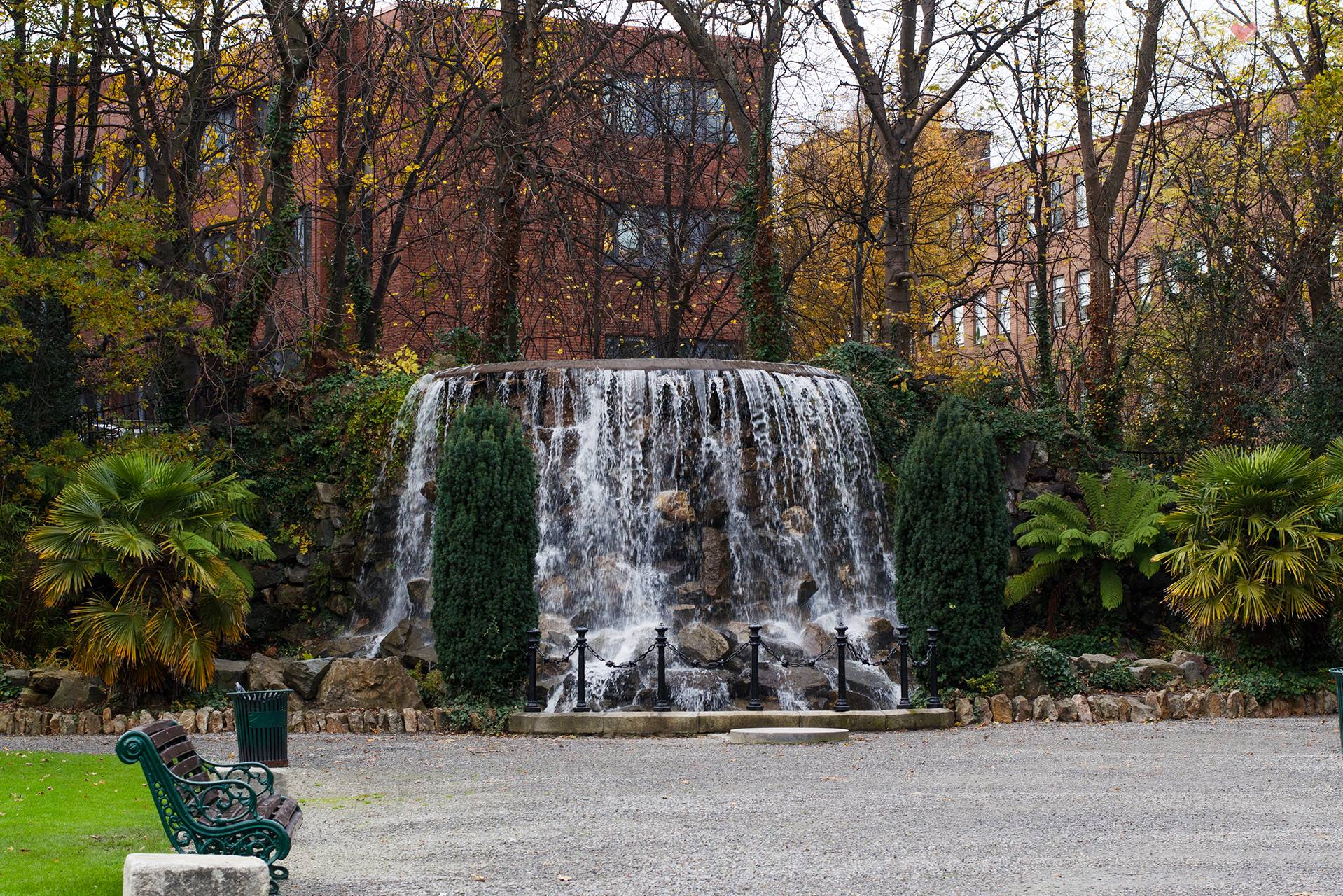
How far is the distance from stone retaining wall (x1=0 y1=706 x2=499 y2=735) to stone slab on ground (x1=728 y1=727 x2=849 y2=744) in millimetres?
2849

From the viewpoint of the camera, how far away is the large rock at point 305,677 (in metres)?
15.9

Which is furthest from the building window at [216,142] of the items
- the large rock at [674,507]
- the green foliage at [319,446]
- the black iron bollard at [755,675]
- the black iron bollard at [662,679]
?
the black iron bollard at [755,675]

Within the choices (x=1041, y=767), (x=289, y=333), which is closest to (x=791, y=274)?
(x=289, y=333)

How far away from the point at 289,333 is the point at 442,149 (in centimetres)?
420

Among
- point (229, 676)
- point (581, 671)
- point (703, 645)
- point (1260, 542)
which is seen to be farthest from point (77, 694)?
point (1260, 542)

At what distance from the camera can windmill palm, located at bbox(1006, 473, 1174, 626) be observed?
19.2 meters

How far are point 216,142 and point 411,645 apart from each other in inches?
449

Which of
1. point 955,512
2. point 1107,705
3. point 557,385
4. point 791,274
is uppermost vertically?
point 791,274

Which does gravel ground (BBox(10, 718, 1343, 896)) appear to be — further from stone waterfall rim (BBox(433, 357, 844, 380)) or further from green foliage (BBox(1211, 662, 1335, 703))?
stone waterfall rim (BBox(433, 357, 844, 380))

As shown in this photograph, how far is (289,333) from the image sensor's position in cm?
2031

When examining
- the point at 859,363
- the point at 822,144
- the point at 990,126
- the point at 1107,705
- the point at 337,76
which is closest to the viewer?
the point at 1107,705

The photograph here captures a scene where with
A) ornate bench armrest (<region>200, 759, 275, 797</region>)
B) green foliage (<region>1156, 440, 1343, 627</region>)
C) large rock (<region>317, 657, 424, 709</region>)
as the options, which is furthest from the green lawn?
green foliage (<region>1156, 440, 1343, 627</region>)

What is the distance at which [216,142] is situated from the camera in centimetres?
2406

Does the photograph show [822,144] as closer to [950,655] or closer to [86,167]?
[86,167]
